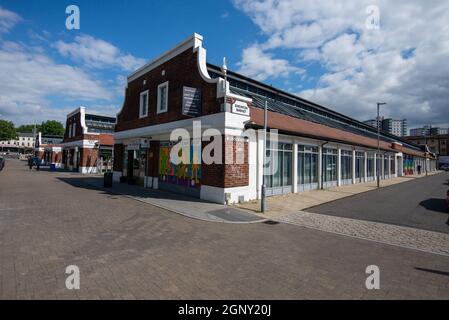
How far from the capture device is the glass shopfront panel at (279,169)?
45.5 feet

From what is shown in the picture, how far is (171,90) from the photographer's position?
620 inches

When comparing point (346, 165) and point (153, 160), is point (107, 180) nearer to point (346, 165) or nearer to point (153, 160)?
point (153, 160)

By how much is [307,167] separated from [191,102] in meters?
8.99

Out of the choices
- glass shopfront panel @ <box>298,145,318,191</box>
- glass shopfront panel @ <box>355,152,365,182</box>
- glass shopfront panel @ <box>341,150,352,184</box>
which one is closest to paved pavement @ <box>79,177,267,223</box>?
glass shopfront panel @ <box>298,145,318,191</box>

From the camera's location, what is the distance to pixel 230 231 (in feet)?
25.0

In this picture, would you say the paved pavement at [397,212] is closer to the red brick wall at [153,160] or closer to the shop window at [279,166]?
the shop window at [279,166]

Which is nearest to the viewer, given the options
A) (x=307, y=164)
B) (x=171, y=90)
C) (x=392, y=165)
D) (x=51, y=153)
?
(x=171, y=90)

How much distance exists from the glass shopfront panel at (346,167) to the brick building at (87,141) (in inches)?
1026

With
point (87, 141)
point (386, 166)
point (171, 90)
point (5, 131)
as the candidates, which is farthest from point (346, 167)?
point (5, 131)

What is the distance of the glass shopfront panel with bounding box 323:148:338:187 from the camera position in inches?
745

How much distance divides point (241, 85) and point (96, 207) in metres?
12.4

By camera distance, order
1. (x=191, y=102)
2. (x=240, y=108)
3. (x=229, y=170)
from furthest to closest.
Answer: (x=191, y=102) → (x=240, y=108) → (x=229, y=170)

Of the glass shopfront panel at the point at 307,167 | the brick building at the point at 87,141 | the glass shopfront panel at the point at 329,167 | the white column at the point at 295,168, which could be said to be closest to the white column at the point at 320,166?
the glass shopfront panel at the point at 307,167
